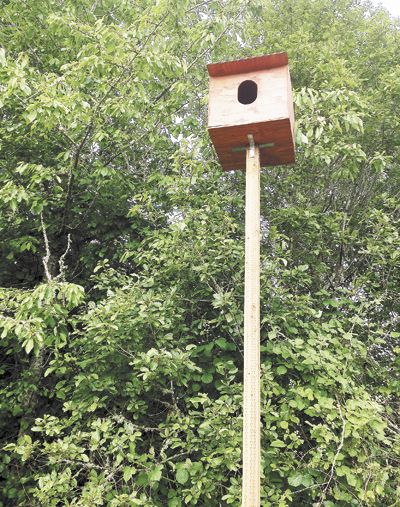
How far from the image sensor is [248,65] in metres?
2.55

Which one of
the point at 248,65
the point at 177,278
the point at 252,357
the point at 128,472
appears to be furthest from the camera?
the point at 177,278

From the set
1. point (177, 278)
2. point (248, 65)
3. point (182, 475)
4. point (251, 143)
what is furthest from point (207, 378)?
Answer: point (248, 65)

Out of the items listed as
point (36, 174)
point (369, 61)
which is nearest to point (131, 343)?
point (36, 174)

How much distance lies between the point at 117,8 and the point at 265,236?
8.66 ft

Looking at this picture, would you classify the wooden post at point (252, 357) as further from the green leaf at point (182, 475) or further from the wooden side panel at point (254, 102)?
the green leaf at point (182, 475)

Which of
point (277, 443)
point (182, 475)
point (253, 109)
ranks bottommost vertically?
point (182, 475)

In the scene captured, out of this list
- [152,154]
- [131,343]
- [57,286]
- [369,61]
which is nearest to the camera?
[57,286]

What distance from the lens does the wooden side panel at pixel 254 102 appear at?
7.75ft

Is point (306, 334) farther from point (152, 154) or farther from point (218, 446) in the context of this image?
point (152, 154)

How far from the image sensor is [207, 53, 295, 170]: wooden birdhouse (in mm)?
2359

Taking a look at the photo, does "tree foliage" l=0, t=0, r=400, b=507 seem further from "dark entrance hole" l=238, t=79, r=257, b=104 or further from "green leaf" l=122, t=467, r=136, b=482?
"dark entrance hole" l=238, t=79, r=257, b=104

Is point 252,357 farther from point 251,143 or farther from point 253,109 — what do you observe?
point 253,109

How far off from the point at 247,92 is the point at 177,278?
1.55m

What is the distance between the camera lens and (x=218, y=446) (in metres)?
2.89
